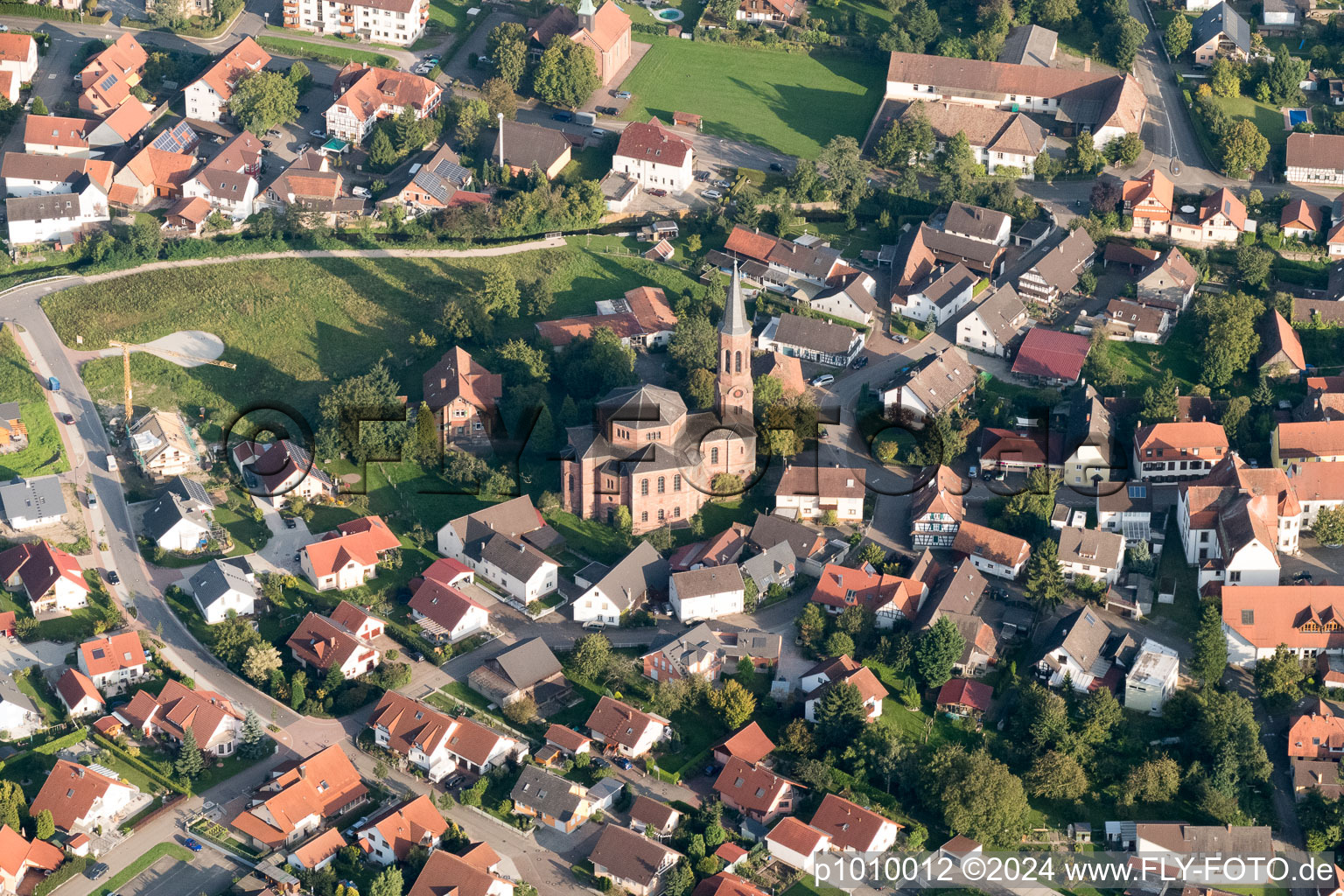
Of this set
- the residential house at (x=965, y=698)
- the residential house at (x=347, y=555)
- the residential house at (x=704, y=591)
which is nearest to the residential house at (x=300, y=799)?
the residential house at (x=347, y=555)

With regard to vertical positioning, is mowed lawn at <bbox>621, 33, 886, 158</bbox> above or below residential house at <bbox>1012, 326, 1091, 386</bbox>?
above

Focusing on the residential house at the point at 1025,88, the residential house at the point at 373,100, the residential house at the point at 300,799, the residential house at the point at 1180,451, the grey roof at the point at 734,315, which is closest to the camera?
the residential house at the point at 300,799

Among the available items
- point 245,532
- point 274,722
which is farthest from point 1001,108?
point 274,722

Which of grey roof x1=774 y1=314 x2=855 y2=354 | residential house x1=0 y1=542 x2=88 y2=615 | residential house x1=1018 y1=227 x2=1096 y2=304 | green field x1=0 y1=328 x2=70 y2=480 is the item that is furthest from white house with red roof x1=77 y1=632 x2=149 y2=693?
residential house x1=1018 y1=227 x2=1096 y2=304

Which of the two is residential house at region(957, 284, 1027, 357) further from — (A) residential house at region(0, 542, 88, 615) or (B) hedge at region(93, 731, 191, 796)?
(B) hedge at region(93, 731, 191, 796)

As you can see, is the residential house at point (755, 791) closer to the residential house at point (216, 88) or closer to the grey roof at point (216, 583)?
the grey roof at point (216, 583)

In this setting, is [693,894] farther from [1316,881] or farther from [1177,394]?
[1177,394]
